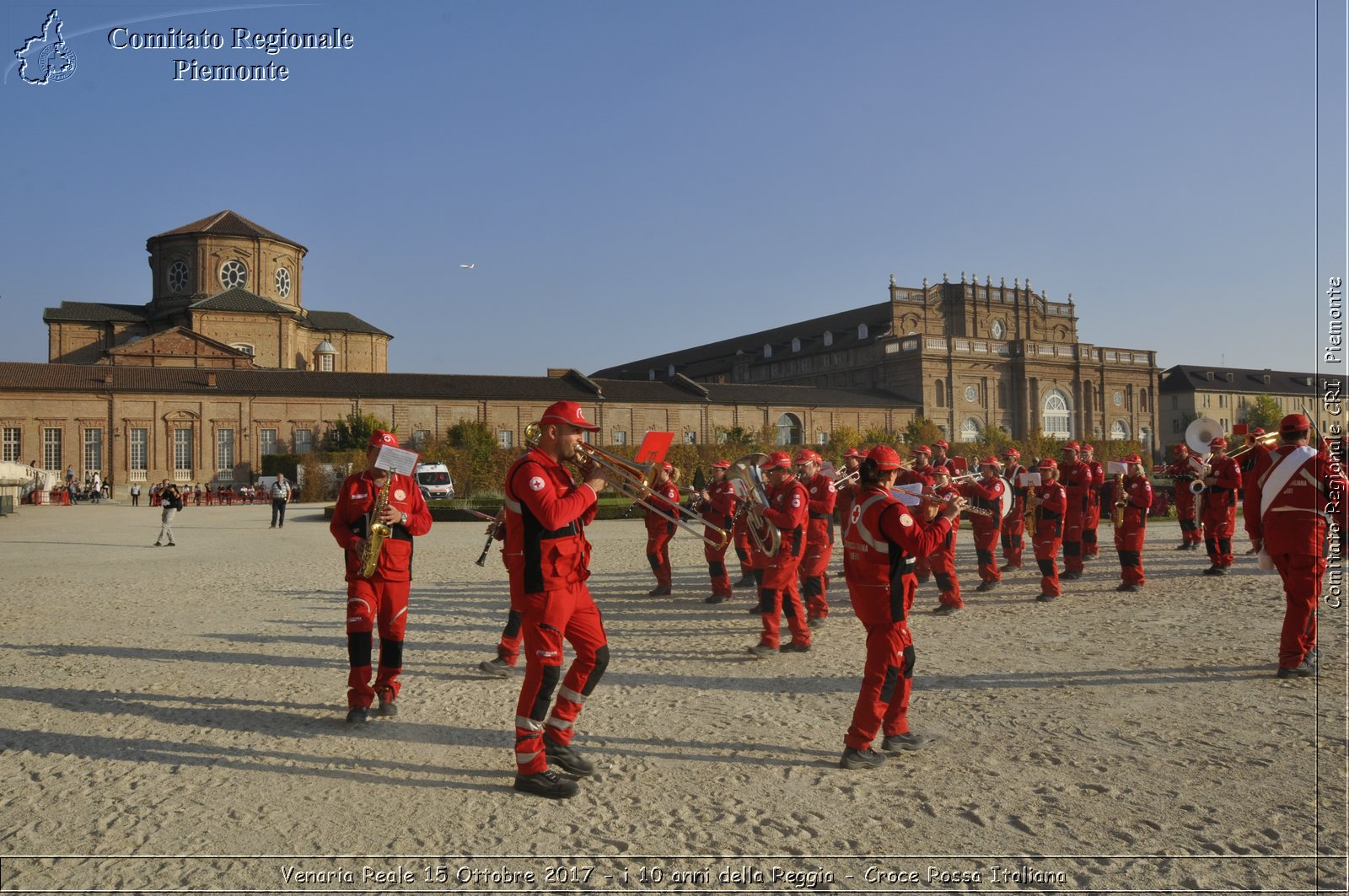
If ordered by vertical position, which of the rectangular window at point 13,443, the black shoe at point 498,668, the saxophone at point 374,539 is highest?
the rectangular window at point 13,443

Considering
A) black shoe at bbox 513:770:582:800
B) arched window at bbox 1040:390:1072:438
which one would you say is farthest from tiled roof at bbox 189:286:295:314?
black shoe at bbox 513:770:582:800

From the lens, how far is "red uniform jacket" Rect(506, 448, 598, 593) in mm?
5270

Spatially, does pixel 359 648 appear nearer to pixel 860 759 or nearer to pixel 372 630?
pixel 372 630

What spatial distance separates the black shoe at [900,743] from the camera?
19.2 feet

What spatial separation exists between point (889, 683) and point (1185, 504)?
15.3m

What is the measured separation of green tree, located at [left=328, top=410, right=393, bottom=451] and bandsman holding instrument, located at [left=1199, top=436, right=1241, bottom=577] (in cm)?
4720

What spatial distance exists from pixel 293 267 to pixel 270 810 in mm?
84926

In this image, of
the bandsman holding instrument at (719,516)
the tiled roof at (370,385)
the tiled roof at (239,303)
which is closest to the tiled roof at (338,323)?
the tiled roof at (239,303)

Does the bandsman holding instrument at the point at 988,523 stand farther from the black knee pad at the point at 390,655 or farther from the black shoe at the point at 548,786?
the black shoe at the point at 548,786

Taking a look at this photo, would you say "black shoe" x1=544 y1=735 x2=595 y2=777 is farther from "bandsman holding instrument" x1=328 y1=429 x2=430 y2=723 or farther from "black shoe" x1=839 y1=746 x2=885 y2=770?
"bandsman holding instrument" x1=328 y1=429 x2=430 y2=723

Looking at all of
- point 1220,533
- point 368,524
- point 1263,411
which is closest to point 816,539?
point 368,524

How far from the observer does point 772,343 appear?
9512 centimetres

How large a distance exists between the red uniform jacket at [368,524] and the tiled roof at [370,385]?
53498mm

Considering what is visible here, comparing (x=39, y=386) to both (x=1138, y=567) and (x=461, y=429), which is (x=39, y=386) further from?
(x=1138, y=567)
